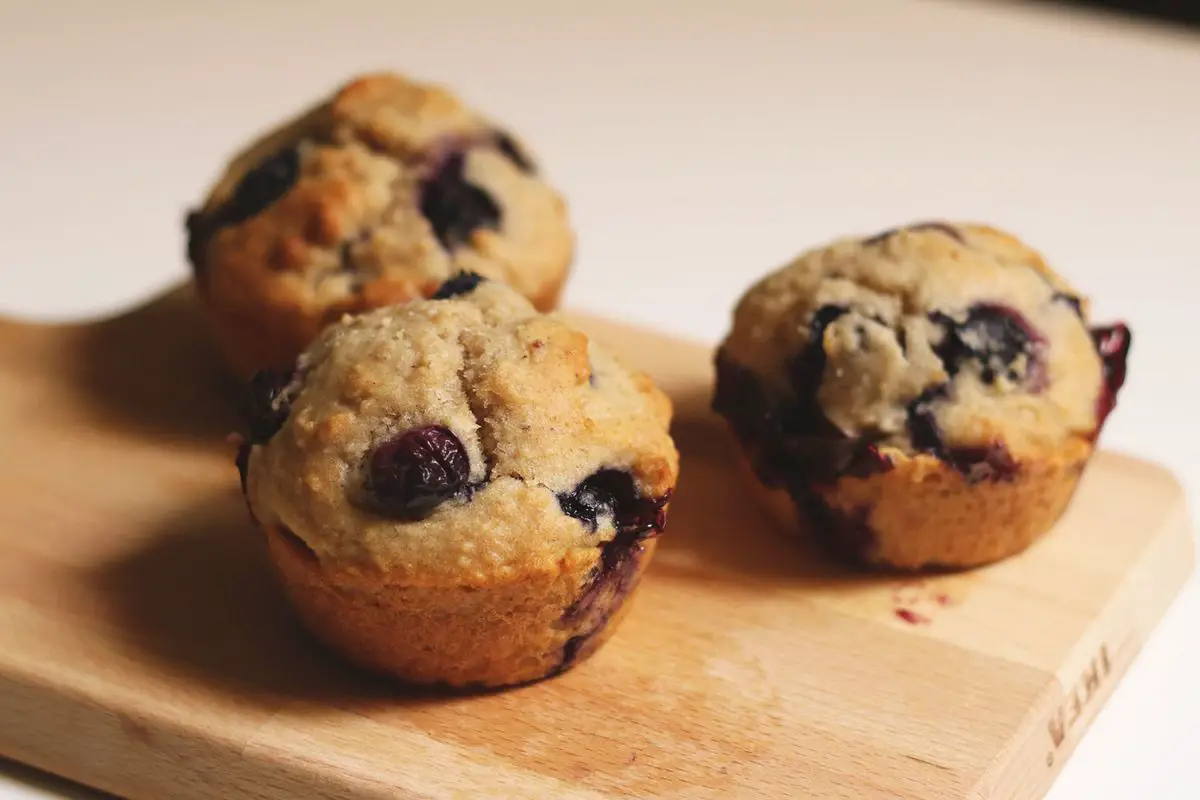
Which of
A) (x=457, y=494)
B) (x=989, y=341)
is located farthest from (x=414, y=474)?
(x=989, y=341)

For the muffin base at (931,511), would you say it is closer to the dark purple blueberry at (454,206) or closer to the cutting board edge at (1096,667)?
the cutting board edge at (1096,667)

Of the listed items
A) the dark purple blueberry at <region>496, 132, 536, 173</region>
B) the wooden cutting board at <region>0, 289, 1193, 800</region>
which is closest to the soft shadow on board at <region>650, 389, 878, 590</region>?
the wooden cutting board at <region>0, 289, 1193, 800</region>

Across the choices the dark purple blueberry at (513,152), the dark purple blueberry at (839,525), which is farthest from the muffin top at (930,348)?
the dark purple blueberry at (513,152)

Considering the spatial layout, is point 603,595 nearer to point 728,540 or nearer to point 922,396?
point 728,540

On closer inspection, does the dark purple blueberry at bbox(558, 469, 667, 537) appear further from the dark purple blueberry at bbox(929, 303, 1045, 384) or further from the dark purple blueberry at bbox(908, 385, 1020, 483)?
the dark purple blueberry at bbox(929, 303, 1045, 384)

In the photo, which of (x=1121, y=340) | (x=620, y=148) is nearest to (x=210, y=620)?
(x=1121, y=340)

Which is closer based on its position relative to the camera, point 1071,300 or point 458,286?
point 458,286
